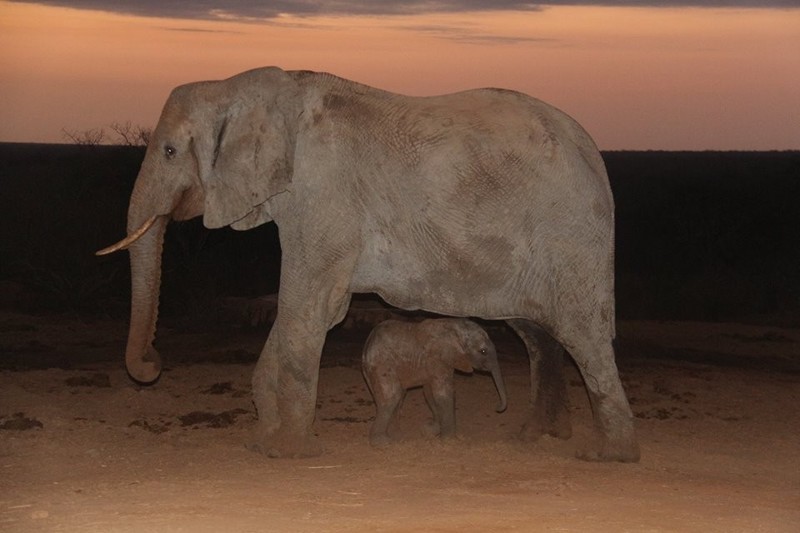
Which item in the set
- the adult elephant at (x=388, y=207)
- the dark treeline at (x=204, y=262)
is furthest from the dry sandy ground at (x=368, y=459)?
the dark treeline at (x=204, y=262)

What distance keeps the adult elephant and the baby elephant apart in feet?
1.83

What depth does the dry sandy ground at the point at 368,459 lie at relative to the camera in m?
6.34

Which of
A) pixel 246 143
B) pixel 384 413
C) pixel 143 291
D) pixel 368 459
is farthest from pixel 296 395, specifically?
pixel 246 143

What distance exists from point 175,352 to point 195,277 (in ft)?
14.7

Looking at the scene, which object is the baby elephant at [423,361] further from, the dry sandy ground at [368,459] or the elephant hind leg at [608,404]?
the elephant hind leg at [608,404]

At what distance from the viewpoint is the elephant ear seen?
781 centimetres

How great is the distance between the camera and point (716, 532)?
6.08 metres

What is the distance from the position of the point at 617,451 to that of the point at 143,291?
3335mm

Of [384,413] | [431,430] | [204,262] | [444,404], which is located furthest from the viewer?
[204,262]

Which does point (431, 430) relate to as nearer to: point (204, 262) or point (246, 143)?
point (246, 143)

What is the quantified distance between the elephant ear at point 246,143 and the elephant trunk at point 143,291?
0.43 meters

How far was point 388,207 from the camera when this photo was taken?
312 inches

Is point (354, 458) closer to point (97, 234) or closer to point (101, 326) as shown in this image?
point (101, 326)

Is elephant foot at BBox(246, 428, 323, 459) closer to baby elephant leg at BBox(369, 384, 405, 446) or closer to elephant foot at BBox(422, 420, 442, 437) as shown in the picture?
baby elephant leg at BBox(369, 384, 405, 446)
